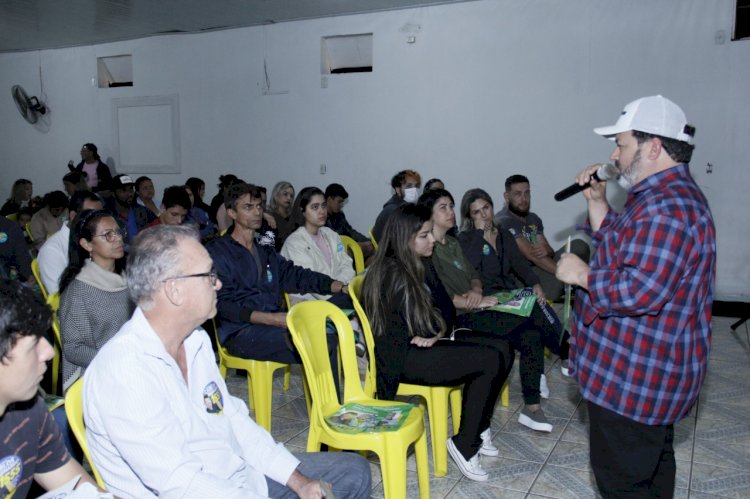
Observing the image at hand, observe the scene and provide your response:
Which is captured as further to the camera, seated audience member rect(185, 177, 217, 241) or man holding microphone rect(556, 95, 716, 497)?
seated audience member rect(185, 177, 217, 241)

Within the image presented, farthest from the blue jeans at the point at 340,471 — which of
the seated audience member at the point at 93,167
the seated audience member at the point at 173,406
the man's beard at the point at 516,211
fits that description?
the seated audience member at the point at 93,167

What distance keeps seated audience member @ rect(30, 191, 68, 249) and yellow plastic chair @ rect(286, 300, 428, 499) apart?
3.89 metres

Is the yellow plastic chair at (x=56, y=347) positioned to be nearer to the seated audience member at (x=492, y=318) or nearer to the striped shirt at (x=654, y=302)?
the seated audience member at (x=492, y=318)

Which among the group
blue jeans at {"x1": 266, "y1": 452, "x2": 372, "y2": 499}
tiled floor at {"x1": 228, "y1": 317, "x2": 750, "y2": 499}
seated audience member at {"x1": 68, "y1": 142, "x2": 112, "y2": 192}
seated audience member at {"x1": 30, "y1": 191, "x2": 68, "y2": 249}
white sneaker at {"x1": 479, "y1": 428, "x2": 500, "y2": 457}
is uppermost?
seated audience member at {"x1": 68, "y1": 142, "x2": 112, "y2": 192}

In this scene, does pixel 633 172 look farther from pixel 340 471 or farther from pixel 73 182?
pixel 73 182

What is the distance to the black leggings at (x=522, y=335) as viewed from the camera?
3.35 m

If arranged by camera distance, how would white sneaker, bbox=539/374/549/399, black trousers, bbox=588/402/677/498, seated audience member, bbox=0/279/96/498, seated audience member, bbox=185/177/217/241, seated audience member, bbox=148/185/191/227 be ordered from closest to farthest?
seated audience member, bbox=0/279/96/498 → black trousers, bbox=588/402/677/498 → white sneaker, bbox=539/374/549/399 → seated audience member, bbox=148/185/191/227 → seated audience member, bbox=185/177/217/241

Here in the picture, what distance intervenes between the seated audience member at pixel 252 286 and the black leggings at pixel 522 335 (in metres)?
0.76

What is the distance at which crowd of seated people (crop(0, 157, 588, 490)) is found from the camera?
8.68 feet

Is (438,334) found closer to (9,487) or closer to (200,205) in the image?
(9,487)

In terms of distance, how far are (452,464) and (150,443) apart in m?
1.82

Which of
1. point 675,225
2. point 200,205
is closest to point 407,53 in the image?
point 200,205

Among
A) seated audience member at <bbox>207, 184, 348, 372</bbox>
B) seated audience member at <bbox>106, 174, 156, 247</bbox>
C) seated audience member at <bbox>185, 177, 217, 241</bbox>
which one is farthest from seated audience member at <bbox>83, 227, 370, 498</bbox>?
seated audience member at <bbox>106, 174, 156, 247</bbox>

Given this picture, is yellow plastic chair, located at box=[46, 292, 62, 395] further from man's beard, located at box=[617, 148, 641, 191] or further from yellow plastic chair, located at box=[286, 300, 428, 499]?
man's beard, located at box=[617, 148, 641, 191]
